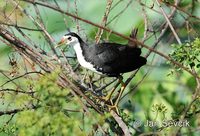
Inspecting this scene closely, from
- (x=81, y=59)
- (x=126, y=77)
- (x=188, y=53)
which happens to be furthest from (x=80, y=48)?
(x=126, y=77)

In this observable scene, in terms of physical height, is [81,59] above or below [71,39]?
below

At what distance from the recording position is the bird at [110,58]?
131 inches

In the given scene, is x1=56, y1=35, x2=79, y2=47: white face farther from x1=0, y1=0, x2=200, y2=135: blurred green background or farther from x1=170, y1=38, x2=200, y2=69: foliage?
x1=170, y1=38, x2=200, y2=69: foliage

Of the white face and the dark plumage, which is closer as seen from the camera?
the dark plumage

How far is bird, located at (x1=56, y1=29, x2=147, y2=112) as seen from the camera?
131 inches

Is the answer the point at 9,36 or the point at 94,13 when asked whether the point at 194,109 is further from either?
the point at 94,13

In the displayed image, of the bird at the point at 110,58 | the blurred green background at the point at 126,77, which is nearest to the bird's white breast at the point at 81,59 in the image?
the bird at the point at 110,58

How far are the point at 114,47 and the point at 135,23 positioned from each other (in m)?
2.06

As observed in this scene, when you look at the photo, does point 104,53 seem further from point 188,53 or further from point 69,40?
point 188,53

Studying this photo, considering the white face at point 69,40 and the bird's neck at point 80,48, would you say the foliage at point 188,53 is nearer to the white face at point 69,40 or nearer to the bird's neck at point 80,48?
the bird's neck at point 80,48

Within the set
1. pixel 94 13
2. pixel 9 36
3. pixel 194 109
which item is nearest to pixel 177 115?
pixel 194 109

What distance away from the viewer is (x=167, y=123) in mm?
2924

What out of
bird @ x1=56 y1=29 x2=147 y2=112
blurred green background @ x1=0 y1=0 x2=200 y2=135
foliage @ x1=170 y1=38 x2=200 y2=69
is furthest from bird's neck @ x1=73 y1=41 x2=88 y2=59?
foliage @ x1=170 y1=38 x2=200 y2=69

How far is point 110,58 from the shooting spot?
3.37m
